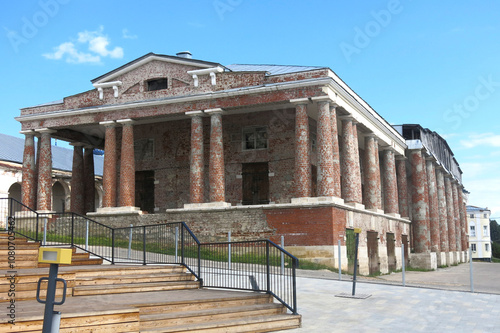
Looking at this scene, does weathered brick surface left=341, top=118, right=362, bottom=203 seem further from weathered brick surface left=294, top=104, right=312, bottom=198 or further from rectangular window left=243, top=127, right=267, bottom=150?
rectangular window left=243, top=127, right=267, bottom=150

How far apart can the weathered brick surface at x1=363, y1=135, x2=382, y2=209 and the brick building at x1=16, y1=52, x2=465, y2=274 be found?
73 mm

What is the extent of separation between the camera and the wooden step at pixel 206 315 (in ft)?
30.3

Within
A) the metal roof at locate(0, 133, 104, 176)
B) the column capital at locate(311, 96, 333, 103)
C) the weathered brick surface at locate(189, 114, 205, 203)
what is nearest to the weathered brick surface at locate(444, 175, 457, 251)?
the column capital at locate(311, 96, 333, 103)

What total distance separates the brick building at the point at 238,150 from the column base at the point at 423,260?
4.44m

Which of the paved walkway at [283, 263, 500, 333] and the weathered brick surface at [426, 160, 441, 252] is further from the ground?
the weathered brick surface at [426, 160, 441, 252]

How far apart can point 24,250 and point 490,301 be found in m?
11.8

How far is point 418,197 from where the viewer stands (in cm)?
3997

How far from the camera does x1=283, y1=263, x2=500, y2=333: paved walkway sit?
35.5ft

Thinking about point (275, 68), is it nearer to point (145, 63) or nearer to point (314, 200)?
point (145, 63)

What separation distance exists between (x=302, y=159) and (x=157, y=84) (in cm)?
993

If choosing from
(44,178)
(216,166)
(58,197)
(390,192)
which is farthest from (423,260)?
(58,197)

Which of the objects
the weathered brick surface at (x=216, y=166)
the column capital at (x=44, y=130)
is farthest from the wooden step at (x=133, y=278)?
the column capital at (x=44, y=130)

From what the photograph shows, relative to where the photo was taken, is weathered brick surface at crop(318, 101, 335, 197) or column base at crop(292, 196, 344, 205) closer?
column base at crop(292, 196, 344, 205)

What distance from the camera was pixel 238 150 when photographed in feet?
103
